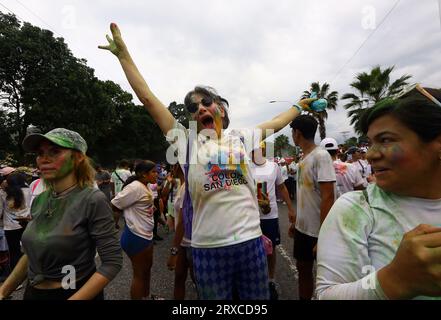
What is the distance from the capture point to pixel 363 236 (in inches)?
36.8

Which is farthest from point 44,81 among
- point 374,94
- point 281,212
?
point 374,94

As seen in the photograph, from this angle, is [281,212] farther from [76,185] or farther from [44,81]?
[44,81]

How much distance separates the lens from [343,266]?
905 millimetres

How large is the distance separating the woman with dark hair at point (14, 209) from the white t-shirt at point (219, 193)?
4.21 m

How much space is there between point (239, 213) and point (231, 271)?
376 millimetres

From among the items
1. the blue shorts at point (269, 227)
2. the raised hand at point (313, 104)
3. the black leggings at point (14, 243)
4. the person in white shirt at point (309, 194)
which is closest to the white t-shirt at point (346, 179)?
the blue shorts at point (269, 227)

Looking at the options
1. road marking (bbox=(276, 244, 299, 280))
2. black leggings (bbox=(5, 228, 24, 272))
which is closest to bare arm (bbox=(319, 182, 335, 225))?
road marking (bbox=(276, 244, 299, 280))

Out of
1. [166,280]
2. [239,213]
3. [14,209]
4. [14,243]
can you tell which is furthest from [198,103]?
[14,243]

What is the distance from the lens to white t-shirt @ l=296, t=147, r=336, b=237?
9.14ft

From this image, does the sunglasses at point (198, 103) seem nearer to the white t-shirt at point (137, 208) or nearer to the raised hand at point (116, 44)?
the raised hand at point (116, 44)

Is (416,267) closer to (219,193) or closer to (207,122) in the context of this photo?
(219,193)

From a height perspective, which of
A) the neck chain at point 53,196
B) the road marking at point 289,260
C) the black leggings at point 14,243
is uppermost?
the neck chain at point 53,196

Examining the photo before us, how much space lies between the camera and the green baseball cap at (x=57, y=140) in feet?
5.74

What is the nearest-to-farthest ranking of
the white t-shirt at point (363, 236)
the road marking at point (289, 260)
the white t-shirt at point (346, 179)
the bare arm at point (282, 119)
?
1. the white t-shirt at point (363, 236)
2. the bare arm at point (282, 119)
3. the road marking at point (289, 260)
4. the white t-shirt at point (346, 179)
